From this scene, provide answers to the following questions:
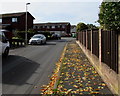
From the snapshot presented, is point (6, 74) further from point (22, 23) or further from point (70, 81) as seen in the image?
point (22, 23)

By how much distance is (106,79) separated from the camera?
6.18 m

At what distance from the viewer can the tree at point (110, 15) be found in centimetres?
739

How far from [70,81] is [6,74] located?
2.92 metres

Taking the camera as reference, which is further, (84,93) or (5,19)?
(5,19)

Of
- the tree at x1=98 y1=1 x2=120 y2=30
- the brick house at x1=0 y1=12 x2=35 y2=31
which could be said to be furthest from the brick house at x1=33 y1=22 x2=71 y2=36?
the tree at x1=98 y1=1 x2=120 y2=30

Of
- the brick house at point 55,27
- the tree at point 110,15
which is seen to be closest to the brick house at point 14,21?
the brick house at point 55,27

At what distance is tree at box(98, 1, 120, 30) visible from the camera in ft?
24.2

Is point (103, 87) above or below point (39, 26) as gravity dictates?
below

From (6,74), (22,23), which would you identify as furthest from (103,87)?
(22,23)

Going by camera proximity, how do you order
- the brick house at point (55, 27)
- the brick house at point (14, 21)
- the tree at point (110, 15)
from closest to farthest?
the tree at point (110, 15), the brick house at point (14, 21), the brick house at point (55, 27)

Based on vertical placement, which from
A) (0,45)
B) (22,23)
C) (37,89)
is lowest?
(37,89)

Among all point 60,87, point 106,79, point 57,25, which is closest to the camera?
point 60,87

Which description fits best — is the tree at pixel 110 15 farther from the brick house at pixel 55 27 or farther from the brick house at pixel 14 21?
the brick house at pixel 55 27

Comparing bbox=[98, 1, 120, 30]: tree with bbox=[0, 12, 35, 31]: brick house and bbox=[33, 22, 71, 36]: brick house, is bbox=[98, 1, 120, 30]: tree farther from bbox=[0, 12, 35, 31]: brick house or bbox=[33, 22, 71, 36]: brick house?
bbox=[33, 22, 71, 36]: brick house
